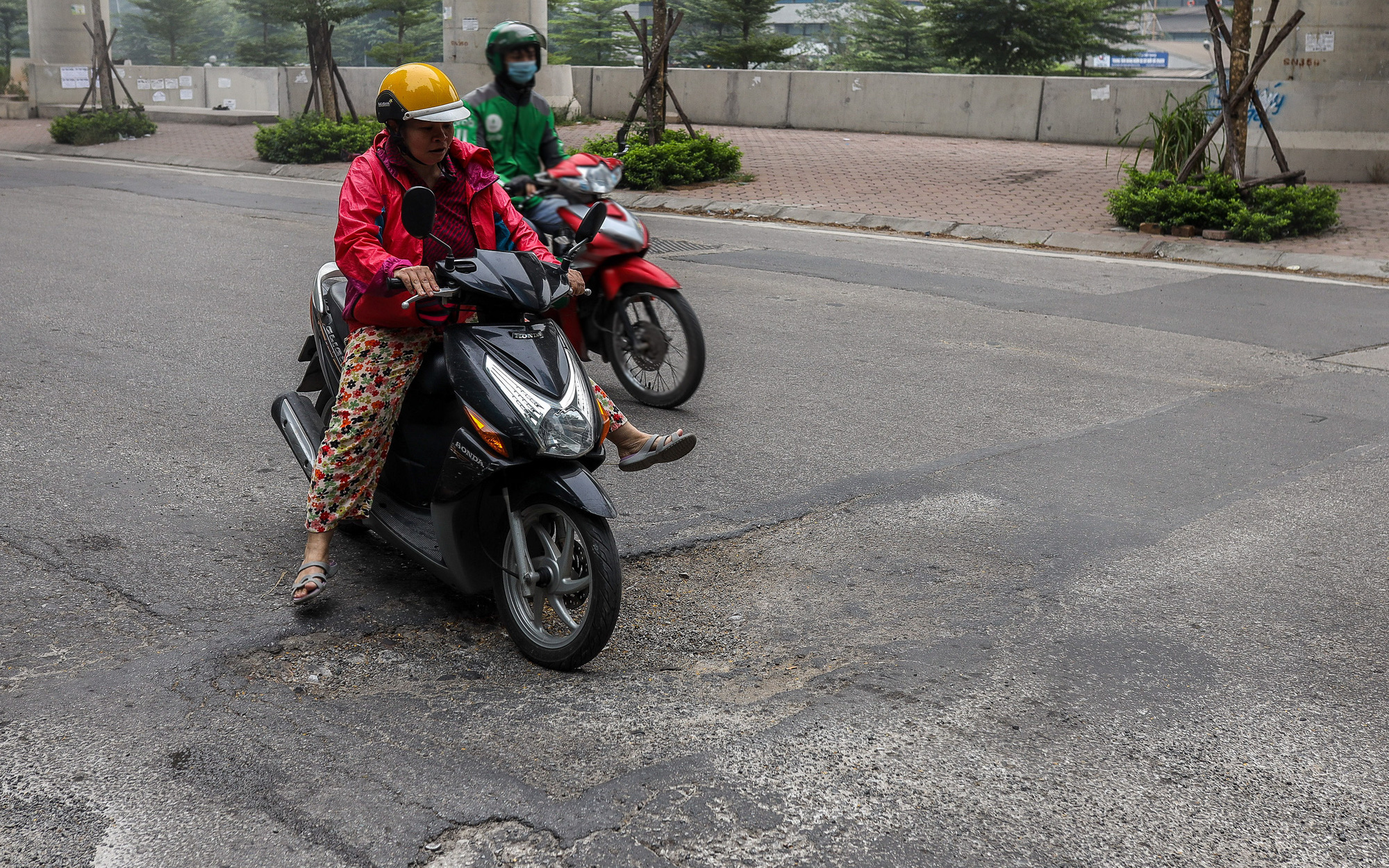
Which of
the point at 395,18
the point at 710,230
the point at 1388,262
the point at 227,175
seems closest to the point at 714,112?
the point at 227,175

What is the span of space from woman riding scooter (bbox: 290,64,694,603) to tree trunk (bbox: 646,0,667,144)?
48.9 ft

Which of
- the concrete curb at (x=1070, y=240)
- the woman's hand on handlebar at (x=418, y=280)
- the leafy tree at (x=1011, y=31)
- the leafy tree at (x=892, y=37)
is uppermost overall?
the leafy tree at (x=892, y=37)

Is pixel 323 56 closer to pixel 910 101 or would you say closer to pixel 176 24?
pixel 910 101

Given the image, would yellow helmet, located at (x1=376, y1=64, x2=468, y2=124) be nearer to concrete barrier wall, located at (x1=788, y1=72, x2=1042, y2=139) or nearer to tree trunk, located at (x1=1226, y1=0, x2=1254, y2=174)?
tree trunk, located at (x1=1226, y1=0, x2=1254, y2=174)

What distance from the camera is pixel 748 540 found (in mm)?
4738

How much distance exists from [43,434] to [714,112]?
2282 centimetres

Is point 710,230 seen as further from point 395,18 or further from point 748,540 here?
point 395,18

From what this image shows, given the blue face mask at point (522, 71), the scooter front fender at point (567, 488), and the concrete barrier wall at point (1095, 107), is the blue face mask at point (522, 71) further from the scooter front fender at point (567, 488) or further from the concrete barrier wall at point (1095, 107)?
the concrete barrier wall at point (1095, 107)

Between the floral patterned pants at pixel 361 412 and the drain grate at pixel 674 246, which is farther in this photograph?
the drain grate at pixel 674 246

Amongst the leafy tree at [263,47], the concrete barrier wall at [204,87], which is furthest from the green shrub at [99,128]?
the leafy tree at [263,47]

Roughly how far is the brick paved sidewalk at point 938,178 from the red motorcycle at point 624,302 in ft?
26.7

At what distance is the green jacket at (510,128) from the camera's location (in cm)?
686

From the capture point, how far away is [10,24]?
69625mm

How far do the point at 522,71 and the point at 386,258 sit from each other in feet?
10.7
